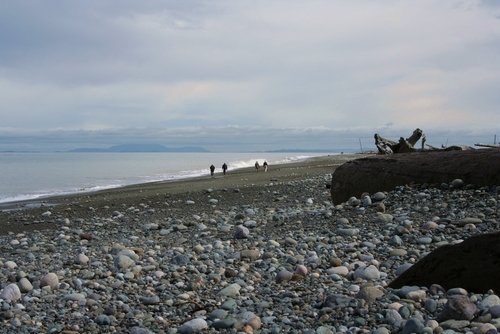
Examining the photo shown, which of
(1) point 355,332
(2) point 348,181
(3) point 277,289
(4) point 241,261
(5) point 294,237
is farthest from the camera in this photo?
(2) point 348,181

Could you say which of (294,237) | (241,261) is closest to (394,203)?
(294,237)

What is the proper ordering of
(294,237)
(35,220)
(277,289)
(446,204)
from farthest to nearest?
(35,220) < (446,204) < (294,237) < (277,289)

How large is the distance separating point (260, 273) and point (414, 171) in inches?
229

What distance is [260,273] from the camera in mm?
6293

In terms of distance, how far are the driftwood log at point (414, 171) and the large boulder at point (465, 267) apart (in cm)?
557

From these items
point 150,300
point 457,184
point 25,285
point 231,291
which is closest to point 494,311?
point 231,291

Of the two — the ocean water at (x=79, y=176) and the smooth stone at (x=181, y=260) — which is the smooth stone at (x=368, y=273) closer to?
the smooth stone at (x=181, y=260)

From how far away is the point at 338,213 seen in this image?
30.8ft

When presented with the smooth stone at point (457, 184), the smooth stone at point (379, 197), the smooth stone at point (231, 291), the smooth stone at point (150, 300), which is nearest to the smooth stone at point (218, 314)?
the smooth stone at point (231, 291)

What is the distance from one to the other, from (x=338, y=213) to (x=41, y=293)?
5261 mm

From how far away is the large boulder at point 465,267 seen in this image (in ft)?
15.1

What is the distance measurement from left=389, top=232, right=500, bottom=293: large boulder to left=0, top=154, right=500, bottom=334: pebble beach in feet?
0.40

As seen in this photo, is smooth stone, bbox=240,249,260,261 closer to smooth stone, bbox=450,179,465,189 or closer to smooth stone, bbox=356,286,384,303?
smooth stone, bbox=356,286,384,303

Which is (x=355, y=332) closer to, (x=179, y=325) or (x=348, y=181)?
(x=179, y=325)
